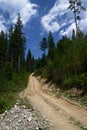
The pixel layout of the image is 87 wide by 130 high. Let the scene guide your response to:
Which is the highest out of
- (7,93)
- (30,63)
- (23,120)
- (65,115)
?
(30,63)

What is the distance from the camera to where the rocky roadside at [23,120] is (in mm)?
15514

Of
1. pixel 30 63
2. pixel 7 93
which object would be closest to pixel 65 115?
pixel 7 93

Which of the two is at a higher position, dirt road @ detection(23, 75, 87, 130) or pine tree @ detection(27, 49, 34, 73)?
pine tree @ detection(27, 49, 34, 73)

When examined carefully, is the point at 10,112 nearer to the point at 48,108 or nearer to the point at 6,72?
the point at 48,108

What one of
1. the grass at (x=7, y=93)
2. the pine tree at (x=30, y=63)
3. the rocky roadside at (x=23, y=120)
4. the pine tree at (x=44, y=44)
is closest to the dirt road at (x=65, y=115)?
the rocky roadside at (x=23, y=120)

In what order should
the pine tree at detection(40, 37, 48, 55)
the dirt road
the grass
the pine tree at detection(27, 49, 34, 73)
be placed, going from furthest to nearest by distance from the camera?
the pine tree at detection(27, 49, 34, 73), the pine tree at detection(40, 37, 48, 55), the grass, the dirt road

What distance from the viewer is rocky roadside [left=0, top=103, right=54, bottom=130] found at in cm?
1551

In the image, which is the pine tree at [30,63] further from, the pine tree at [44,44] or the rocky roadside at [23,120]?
the rocky roadside at [23,120]

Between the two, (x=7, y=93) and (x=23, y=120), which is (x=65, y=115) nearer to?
(x=23, y=120)

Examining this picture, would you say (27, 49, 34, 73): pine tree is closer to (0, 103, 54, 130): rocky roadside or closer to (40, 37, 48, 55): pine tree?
(40, 37, 48, 55): pine tree

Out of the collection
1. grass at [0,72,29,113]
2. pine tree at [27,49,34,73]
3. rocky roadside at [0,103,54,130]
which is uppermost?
pine tree at [27,49,34,73]

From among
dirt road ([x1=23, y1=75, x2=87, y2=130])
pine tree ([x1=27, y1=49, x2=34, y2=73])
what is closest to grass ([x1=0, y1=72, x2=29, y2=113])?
dirt road ([x1=23, y1=75, x2=87, y2=130])

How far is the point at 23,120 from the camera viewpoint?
1709 centimetres

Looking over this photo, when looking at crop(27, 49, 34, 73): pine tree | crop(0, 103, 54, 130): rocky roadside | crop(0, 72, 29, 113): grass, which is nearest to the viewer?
crop(0, 103, 54, 130): rocky roadside
